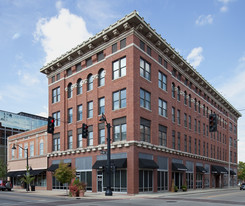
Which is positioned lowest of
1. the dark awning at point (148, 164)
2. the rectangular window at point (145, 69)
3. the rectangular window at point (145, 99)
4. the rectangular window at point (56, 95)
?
the dark awning at point (148, 164)

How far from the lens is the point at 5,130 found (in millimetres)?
67750

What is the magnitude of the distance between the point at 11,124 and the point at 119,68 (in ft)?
146

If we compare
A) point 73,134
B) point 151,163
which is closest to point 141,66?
point 151,163

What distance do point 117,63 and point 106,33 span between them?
4.00 m

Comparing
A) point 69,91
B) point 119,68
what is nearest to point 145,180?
point 119,68

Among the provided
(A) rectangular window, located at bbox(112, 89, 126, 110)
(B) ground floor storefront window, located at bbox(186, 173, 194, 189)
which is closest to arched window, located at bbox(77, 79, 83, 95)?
(A) rectangular window, located at bbox(112, 89, 126, 110)

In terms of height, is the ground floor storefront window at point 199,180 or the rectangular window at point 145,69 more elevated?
the rectangular window at point 145,69

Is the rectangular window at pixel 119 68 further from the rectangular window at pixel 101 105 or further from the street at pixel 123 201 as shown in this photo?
the street at pixel 123 201

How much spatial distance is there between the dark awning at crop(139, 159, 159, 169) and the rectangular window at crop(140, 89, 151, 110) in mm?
6420

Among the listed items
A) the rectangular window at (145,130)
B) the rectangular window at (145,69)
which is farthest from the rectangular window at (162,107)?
the rectangular window at (145,69)

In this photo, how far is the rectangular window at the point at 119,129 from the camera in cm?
3309

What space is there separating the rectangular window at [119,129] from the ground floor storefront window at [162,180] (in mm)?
7156

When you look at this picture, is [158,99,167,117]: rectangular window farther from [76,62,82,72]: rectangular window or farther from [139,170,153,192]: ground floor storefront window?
[76,62,82,72]: rectangular window

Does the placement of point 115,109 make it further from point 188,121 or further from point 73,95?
→ point 188,121
